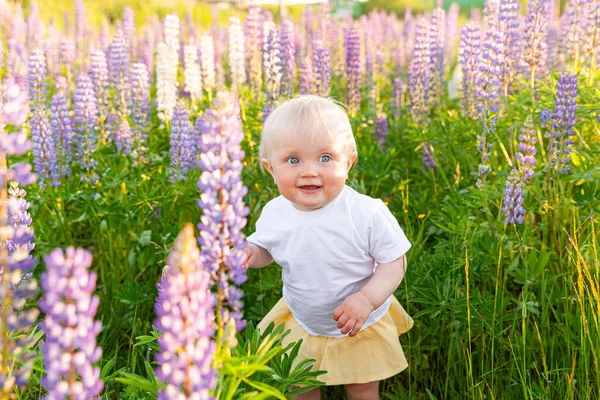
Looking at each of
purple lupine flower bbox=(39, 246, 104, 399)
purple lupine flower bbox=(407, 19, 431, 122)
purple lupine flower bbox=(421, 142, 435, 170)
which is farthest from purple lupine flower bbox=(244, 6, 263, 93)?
purple lupine flower bbox=(39, 246, 104, 399)

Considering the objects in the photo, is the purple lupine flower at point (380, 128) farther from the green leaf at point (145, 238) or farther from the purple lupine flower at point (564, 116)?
the green leaf at point (145, 238)

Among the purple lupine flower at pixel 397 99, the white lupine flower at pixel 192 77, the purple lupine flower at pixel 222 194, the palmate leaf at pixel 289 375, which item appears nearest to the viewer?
the purple lupine flower at pixel 222 194

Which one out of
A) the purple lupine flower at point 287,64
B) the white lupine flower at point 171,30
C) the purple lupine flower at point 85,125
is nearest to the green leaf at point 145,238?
the purple lupine flower at point 85,125

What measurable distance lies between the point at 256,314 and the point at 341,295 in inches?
31.7

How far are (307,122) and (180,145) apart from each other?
4.88 feet

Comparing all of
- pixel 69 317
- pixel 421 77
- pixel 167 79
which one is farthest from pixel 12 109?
pixel 421 77

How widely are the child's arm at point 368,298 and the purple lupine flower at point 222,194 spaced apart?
2.38ft

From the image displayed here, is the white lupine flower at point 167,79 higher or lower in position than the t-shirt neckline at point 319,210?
higher

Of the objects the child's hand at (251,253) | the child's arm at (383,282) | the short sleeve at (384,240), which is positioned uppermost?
the short sleeve at (384,240)

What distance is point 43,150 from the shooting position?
347cm

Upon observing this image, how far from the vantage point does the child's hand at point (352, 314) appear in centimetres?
206

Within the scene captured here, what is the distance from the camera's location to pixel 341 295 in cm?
238

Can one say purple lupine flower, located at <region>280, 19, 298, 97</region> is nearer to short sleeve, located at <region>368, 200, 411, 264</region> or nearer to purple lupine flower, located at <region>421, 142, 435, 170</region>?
purple lupine flower, located at <region>421, 142, 435, 170</region>

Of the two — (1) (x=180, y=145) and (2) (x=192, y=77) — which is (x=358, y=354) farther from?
(2) (x=192, y=77)
